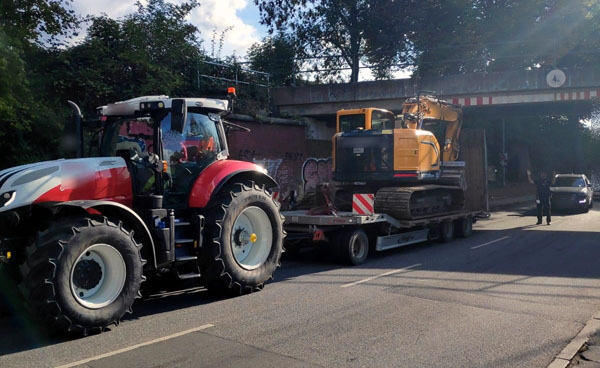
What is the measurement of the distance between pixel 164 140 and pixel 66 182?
1.51 m

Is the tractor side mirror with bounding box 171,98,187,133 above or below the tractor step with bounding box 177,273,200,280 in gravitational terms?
above

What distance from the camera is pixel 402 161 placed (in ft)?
43.2

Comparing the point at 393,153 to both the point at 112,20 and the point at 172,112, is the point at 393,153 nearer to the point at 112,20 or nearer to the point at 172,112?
the point at 172,112

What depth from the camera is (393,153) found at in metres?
13.2

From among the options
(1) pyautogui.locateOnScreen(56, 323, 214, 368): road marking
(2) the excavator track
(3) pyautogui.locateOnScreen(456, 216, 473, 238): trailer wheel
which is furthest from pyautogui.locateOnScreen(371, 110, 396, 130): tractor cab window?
(1) pyautogui.locateOnScreen(56, 323, 214, 368): road marking

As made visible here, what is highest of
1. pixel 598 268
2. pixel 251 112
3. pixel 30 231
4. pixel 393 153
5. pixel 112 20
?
pixel 112 20

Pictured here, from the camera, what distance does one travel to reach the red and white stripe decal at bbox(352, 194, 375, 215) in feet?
36.7

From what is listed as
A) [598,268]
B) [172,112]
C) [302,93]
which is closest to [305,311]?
[172,112]

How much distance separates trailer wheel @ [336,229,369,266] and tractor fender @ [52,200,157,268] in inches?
185

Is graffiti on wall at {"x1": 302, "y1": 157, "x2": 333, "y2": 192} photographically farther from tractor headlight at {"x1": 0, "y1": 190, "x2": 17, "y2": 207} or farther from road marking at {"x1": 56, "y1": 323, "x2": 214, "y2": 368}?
tractor headlight at {"x1": 0, "y1": 190, "x2": 17, "y2": 207}

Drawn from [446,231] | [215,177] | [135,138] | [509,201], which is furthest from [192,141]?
[509,201]

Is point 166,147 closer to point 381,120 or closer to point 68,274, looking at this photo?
point 68,274

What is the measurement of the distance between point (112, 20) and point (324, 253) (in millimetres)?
10631

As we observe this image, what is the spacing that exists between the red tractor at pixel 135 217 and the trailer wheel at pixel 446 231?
672 centimetres
